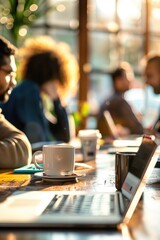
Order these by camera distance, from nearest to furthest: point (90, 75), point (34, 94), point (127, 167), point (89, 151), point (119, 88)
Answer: point (127, 167), point (89, 151), point (34, 94), point (119, 88), point (90, 75)

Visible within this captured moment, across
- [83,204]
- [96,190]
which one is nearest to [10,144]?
[96,190]

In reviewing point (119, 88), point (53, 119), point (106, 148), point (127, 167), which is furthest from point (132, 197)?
point (119, 88)

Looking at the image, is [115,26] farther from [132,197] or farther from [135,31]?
[132,197]

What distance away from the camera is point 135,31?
8617mm

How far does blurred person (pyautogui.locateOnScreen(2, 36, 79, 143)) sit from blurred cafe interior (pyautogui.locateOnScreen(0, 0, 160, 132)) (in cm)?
290

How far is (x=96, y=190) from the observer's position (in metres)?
1.69

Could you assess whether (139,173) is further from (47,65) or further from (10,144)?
(47,65)

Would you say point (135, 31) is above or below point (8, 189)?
above

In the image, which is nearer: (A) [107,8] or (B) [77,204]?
(B) [77,204]

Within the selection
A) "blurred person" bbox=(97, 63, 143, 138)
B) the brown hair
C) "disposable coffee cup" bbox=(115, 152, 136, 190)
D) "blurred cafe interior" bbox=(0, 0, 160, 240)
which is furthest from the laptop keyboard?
"blurred cafe interior" bbox=(0, 0, 160, 240)

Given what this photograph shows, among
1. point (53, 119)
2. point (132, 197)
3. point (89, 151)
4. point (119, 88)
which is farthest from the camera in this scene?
point (119, 88)

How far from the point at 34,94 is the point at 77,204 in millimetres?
2929

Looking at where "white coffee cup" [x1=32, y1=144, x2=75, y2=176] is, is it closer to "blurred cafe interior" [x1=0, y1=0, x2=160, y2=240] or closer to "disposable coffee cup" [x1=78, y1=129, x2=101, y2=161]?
"disposable coffee cup" [x1=78, y1=129, x2=101, y2=161]

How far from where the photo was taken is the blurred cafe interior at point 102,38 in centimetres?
802
